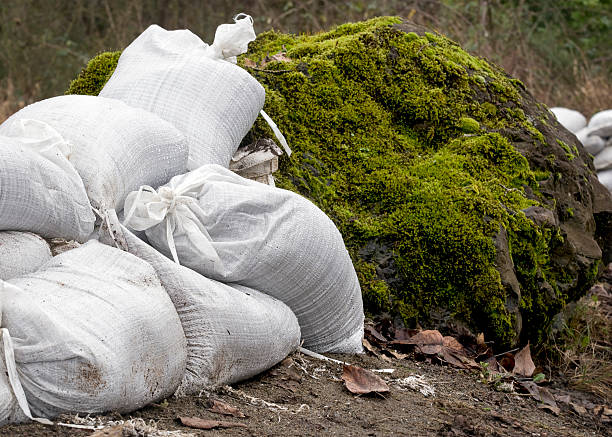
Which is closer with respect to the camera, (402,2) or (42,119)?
(42,119)

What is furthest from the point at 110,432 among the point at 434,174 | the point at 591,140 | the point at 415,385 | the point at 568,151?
the point at 591,140

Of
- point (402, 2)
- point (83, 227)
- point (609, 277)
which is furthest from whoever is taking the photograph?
point (402, 2)

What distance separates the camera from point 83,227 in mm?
2176

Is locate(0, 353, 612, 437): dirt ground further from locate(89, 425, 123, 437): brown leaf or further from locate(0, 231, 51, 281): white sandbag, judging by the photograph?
locate(0, 231, 51, 281): white sandbag

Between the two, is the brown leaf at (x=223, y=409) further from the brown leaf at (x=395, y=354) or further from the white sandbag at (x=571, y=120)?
the white sandbag at (x=571, y=120)

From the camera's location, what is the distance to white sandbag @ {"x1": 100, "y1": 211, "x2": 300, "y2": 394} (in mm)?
2064

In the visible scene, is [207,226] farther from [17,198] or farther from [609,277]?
[609,277]

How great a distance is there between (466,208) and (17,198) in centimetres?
190

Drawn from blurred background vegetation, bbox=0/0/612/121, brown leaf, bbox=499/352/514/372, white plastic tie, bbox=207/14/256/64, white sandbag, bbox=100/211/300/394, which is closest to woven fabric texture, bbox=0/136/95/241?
white sandbag, bbox=100/211/300/394

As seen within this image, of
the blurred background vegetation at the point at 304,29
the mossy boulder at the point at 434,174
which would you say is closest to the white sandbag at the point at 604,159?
the blurred background vegetation at the point at 304,29

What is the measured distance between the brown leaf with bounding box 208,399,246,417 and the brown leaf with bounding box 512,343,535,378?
152 cm

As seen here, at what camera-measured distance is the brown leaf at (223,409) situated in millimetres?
1973

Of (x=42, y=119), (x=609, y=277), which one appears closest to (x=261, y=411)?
(x=42, y=119)

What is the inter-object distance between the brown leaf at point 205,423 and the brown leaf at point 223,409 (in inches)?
2.7
